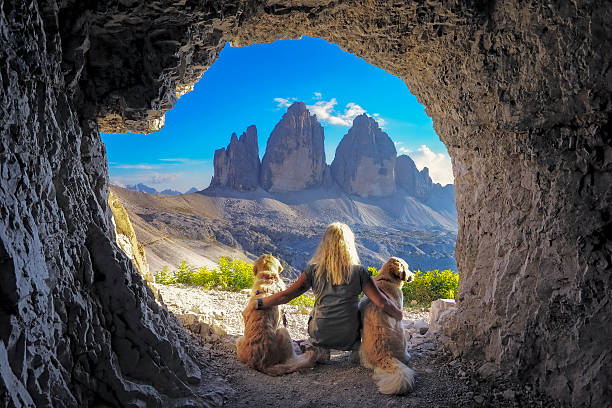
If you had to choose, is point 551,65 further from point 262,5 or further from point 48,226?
point 48,226

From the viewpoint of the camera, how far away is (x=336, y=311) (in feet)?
14.3

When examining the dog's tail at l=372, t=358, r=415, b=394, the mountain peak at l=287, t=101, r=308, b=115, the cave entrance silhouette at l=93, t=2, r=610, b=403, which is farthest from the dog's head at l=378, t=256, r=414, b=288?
the mountain peak at l=287, t=101, r=308, b=115

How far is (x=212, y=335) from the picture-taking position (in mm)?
5160

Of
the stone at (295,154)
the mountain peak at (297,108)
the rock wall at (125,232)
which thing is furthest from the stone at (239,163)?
the rock wall at (125,232)

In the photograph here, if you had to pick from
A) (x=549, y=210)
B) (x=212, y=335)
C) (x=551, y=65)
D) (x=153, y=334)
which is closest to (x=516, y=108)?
(x=551, y=65)

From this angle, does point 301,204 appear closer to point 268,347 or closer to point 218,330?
point 218,330

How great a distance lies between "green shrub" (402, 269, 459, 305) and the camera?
9422mm

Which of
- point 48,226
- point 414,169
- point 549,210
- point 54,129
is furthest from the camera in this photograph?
point 414,169

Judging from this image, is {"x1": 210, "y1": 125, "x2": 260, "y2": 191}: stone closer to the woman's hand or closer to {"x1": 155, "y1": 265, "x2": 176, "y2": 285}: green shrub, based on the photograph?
{"x1": 155, "y1": 265, "x2": 176, "y2": 285}: green shrub

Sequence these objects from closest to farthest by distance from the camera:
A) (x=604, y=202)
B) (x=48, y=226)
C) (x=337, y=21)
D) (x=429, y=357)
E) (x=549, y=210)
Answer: (x=48, y=226)
(x=604, y=202)
(x=549, y=210)
(x=337, y=21)
(x=429, y=357)

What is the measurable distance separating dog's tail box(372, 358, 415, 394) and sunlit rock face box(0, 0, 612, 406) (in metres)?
0.96

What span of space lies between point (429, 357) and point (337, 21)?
4214 millimetres

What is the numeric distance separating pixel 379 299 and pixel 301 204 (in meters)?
59.5

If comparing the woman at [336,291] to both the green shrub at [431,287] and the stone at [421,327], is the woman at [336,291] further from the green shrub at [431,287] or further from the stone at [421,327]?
the green shrub at [431,287]
